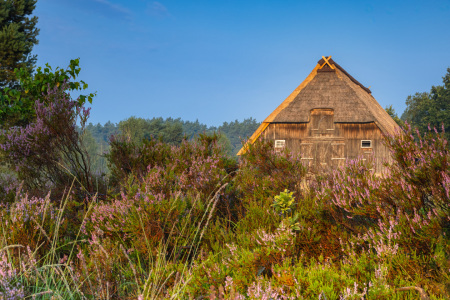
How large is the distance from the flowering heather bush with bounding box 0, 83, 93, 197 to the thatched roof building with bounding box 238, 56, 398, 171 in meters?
14.0

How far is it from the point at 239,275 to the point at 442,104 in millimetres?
47008

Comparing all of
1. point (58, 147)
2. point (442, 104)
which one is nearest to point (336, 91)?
point (58, 147)

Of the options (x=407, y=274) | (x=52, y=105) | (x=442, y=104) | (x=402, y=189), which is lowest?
(x=407, y=274)

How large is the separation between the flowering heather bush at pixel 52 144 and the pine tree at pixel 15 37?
1413cm

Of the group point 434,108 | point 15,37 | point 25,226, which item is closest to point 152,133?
point 15,37

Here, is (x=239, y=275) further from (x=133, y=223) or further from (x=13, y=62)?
(x=13, y=62)

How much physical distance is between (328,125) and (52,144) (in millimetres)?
16976

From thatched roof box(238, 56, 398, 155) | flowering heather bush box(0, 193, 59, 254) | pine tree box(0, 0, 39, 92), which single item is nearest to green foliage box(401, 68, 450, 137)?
thatched roof box(238, 56, 398, 155)

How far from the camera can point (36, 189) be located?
7203 mm

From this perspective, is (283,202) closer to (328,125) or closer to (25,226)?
(25,226)

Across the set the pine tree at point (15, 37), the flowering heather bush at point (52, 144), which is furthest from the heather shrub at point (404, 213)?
the pine tree at point (15, 37)

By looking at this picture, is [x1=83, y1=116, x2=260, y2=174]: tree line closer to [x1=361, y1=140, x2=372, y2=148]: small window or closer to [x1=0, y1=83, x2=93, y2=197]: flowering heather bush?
[x1=0, y1=83, x2=93, y2=197]: flowering heather bush

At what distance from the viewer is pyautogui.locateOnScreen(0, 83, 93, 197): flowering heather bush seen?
6.61 m

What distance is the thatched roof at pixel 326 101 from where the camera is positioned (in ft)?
66.8
